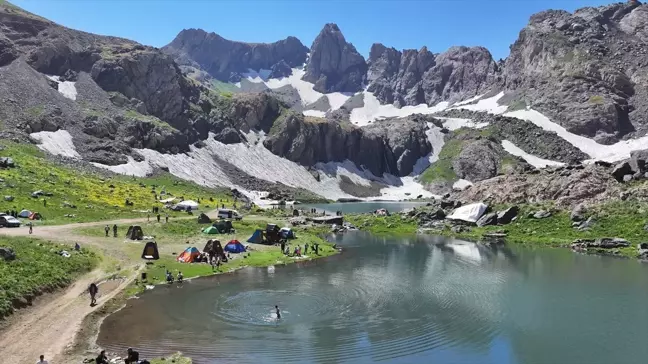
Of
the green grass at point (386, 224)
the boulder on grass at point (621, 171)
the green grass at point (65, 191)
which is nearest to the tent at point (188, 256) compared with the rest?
the green grass at point (65, 191)

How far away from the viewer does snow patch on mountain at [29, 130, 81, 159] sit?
15850 cm

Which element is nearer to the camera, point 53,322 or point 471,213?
point 53,322

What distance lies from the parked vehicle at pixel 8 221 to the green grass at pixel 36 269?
712 inches

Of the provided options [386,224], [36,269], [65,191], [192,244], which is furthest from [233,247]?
[65,191]

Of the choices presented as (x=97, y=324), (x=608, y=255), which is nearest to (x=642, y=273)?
(x=608, y=255)

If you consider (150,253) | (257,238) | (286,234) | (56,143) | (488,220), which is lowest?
(150,253)

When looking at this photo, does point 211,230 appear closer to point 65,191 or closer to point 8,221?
point 8,221

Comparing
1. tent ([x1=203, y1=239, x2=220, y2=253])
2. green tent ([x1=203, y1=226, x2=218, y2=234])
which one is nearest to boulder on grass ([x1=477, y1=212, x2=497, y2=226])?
green tent ([x1=203, y1=226, x2=218, y2=234])

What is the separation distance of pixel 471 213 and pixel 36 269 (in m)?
86.5

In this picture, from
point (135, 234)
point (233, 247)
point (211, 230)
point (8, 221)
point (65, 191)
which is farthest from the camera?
point (65, 191)

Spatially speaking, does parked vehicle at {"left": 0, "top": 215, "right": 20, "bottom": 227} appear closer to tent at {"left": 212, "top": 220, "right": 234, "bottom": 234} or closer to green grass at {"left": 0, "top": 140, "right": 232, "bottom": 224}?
green grass at {"left": 0, "top": 140, "right": 232, "bottom": 224}

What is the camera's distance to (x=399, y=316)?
4044 cm

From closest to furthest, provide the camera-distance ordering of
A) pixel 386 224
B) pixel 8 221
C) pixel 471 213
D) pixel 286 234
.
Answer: pixel 8 221
pixel 286 234
pixel 471 213
pixel 386 224

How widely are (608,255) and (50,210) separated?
94.2 meters
